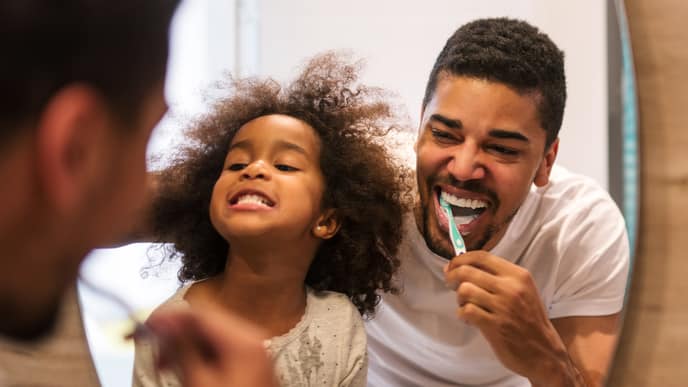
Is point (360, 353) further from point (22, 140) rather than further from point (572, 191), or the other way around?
point (22, 140)

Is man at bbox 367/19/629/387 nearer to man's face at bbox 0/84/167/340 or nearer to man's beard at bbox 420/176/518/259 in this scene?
man's beard at bbox 420/176/518/259

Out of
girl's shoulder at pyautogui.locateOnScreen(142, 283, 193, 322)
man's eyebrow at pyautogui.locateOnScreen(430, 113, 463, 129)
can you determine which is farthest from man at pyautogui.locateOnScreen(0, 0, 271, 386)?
man's eyebrow at pyautogui.locateOnScreen(430, 113, 463, 129)

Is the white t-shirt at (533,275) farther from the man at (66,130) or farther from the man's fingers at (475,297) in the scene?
the man at (66,130)

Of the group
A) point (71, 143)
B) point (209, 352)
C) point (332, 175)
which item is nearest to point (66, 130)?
point (71, 143)

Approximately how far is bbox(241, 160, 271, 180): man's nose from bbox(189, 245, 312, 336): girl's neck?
45 mm

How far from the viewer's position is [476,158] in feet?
1.55

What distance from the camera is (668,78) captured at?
1.53ft

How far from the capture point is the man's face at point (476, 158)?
1.56 ft

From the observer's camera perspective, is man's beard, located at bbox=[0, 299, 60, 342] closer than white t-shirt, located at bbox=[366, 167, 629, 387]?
Yes

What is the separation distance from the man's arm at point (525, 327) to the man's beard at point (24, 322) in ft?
0.84

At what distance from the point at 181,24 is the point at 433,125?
17 cm

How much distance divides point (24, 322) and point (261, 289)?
0.60ft

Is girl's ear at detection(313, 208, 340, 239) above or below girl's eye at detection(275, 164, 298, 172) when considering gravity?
below

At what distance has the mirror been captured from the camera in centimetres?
44
